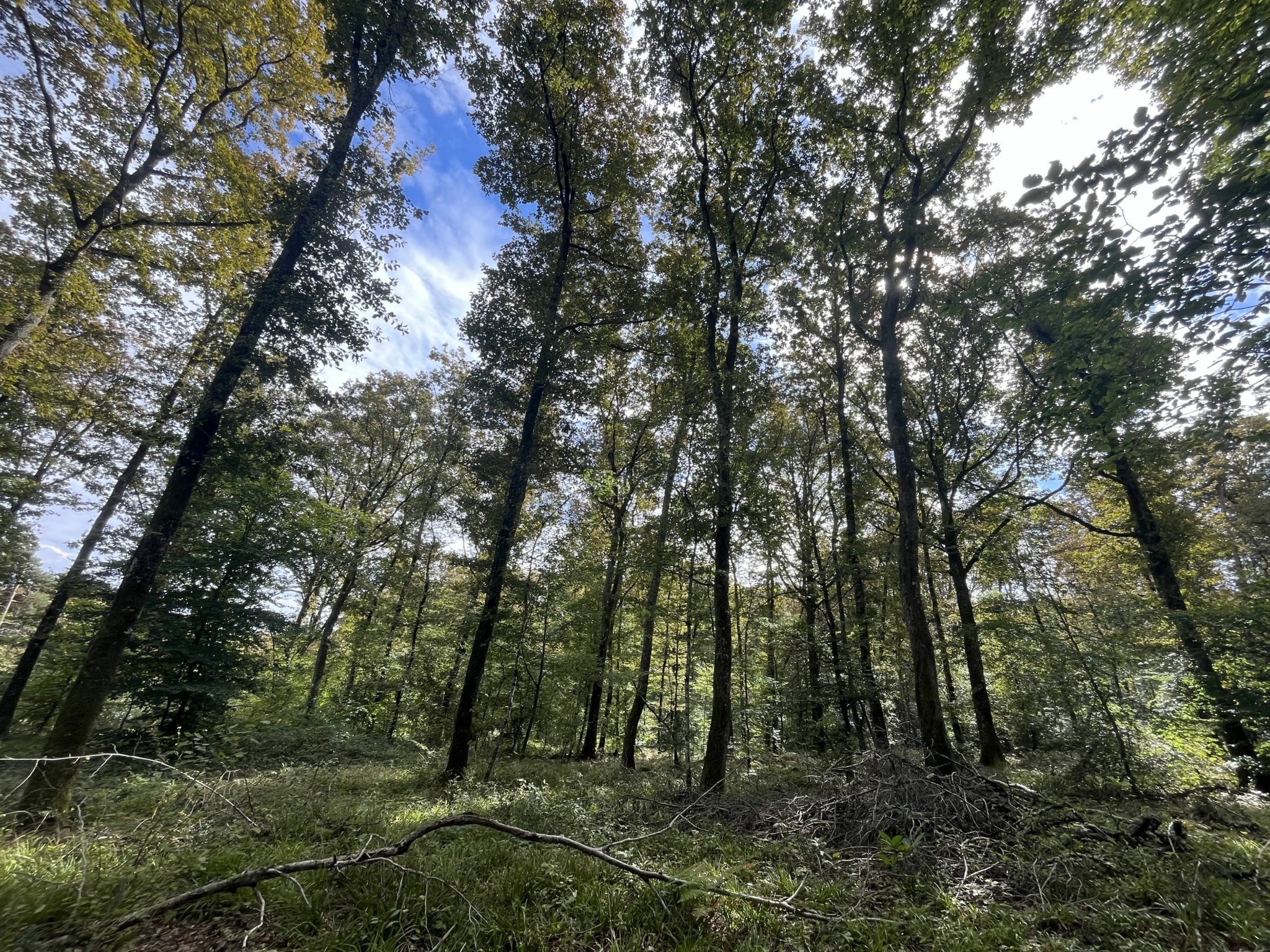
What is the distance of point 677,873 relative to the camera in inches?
172

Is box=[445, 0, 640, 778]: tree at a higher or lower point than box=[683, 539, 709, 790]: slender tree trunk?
higher

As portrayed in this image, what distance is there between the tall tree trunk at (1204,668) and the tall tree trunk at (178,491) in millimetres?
14217

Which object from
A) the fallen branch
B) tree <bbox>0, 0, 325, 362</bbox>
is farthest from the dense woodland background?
the fallen branch

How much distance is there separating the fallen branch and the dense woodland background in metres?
4.66

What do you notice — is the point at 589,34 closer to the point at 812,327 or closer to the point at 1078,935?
the point at 812,327

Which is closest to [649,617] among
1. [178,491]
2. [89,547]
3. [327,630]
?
[178,491]

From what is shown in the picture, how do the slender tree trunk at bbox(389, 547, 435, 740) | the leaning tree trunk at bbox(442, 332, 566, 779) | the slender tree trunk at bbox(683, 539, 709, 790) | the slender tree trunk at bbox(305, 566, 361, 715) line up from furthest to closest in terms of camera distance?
the slender tree trunk at bbox(389, 547, 435, 740), the slender tree trunk at bbox(305, 566, 361, 715), the slender tree trunk at bbox(683, 539, 709, 790), the leaning tree trunk at bbox(442, 332, 566, 779)

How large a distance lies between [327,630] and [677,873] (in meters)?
18.9

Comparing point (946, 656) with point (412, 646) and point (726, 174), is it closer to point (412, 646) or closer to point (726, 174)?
point (726, 174)

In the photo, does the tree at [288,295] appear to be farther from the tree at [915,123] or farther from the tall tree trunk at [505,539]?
the tree at [915,123]

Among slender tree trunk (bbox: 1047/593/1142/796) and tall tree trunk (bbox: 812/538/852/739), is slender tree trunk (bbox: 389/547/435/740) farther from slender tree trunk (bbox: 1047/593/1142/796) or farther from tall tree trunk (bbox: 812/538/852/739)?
slender tree trunk (bbox: 1047/593/1142/796)

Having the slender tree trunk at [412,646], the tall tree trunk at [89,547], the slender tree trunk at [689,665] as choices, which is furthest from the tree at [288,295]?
the slender tree trunk at [412,646]

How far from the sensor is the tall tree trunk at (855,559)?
37.8 ft

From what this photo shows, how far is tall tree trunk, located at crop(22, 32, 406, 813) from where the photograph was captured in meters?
6.01
